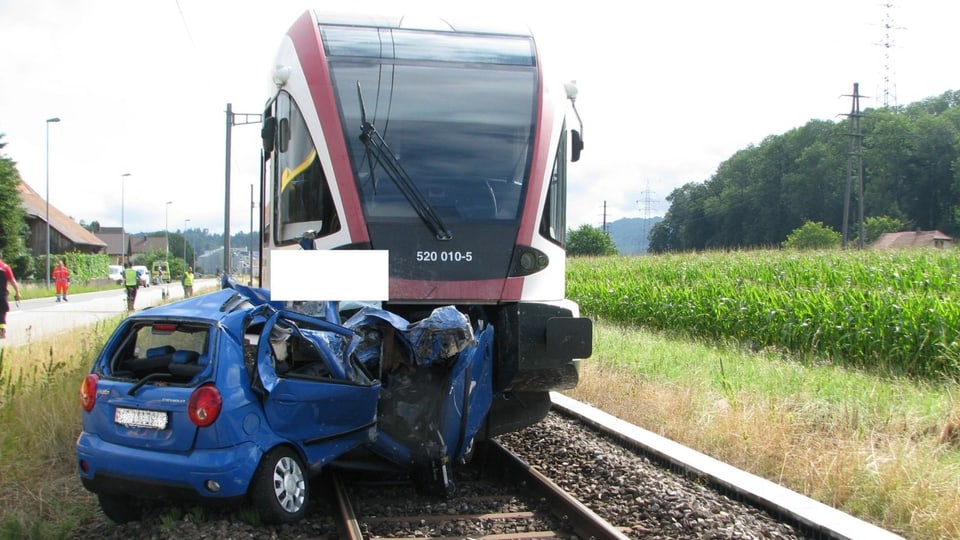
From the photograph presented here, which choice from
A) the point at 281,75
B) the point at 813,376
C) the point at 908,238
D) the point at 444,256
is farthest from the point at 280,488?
the point at 908,238

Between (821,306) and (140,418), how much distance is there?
11085 millimetres

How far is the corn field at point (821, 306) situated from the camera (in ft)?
37.0

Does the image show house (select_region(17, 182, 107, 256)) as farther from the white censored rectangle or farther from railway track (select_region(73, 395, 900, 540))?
railway track (select_region(73, 395, 900, 540))

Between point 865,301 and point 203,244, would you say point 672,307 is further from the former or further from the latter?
point 203,244

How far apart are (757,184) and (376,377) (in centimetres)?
8877

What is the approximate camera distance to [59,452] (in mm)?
7301

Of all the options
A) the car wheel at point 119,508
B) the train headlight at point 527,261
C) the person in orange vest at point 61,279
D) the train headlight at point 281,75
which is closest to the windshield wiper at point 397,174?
the train headlight at point 527,261

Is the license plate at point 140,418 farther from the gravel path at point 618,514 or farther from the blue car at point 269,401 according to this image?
the gravel path at point 618,514

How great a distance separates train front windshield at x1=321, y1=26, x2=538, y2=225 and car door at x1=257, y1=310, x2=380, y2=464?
113cm

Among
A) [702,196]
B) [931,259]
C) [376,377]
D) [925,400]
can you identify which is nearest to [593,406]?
[925,400]

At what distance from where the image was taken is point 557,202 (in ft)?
23.0

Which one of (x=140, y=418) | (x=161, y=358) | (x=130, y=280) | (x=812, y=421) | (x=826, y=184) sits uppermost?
(x=826, y=184)

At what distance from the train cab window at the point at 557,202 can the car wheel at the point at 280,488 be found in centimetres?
268

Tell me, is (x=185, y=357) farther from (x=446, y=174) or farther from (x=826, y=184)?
(x=826, y=184)
